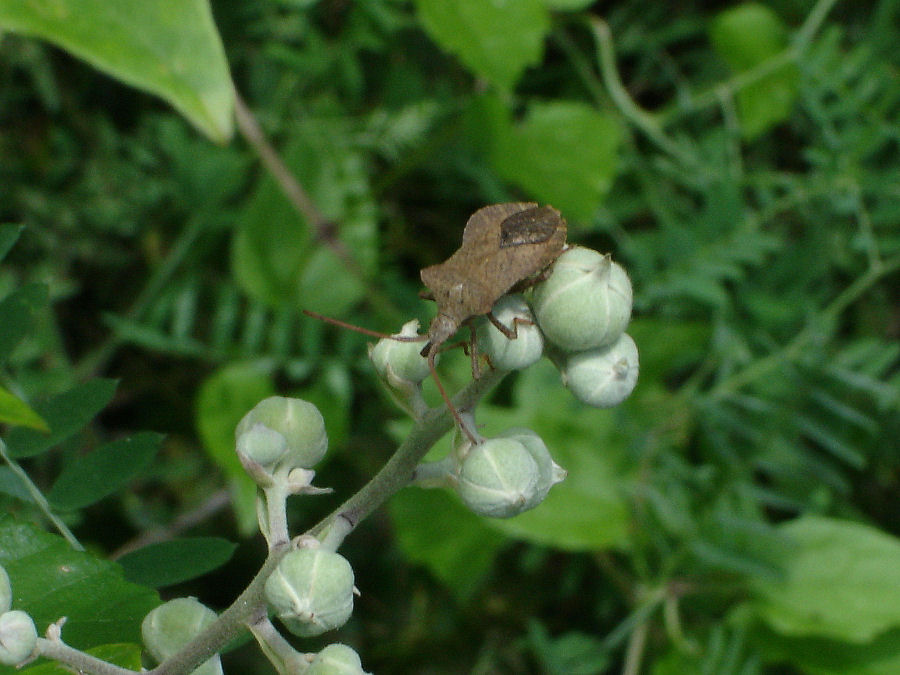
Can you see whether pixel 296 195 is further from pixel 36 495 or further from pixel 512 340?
pixel 512 340

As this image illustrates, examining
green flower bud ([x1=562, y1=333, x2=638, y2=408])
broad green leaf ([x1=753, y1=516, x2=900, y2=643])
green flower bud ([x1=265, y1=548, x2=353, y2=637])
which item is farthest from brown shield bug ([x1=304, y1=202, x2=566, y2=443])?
broad green leaf ([x1=753, y1=516, x2=900, y2=643])

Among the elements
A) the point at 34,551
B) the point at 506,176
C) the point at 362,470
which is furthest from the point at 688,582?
the point at 34,551

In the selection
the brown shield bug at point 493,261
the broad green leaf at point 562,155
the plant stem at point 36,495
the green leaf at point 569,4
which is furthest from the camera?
the broad green leaf at point 562,155

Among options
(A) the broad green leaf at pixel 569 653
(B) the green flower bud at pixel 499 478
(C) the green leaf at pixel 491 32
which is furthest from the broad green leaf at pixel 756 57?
(B) the green flower bud at pixel 499 478

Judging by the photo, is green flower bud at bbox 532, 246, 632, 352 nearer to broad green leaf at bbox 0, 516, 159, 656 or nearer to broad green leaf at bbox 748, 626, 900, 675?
broad green leaf at bbox 0, 516, 159, 656

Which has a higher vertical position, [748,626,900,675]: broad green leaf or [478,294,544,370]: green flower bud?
[478,294,544,370]: green flower bud

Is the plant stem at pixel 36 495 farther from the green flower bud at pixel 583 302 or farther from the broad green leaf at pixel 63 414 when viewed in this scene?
the green flower bud at pixel 583 302
